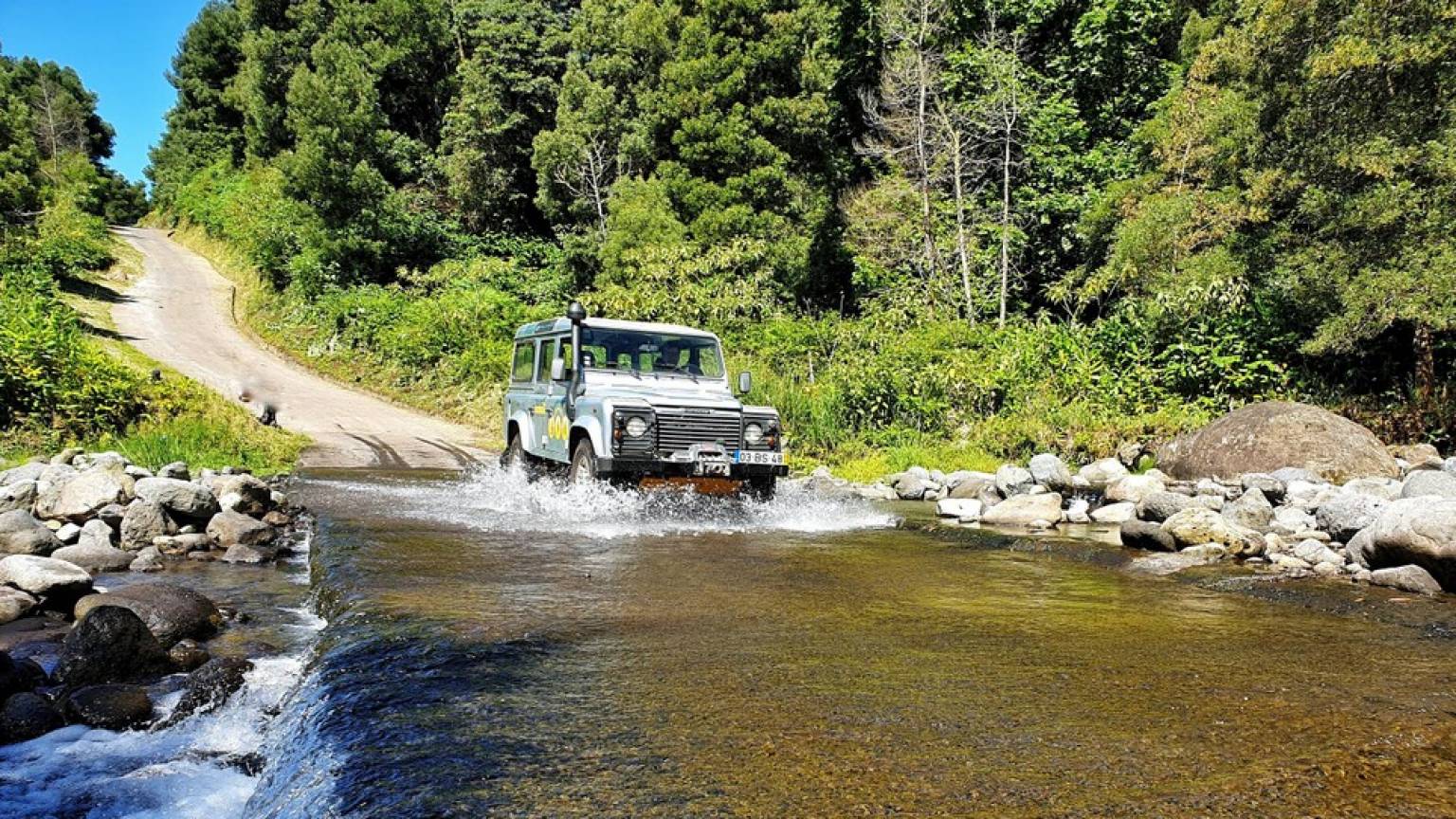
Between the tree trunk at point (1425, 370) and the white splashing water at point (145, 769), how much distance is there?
50.3 feet

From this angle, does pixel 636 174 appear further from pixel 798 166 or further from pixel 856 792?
pixel 856 792

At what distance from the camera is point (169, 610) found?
18.3 ft

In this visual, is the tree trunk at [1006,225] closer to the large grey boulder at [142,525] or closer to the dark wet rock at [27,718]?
the large grey boulder at [142,525]

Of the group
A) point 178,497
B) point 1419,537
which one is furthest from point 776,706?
point 178,497

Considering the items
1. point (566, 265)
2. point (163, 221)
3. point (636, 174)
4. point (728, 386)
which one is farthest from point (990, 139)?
point (163, 221)

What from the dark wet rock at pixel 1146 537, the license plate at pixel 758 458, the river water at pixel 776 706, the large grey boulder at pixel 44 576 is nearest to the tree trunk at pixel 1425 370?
the dark wet rock at pixel 1146 537

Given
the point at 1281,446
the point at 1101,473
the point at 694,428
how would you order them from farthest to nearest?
the point at 1101,473
the point at 1281,446
the point at 694,428

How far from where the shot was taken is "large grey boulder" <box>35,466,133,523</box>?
8.48 m

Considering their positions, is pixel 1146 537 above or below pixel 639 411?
below

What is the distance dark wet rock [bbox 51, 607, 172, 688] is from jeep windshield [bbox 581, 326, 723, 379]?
613 centimetres

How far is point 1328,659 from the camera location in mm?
4516

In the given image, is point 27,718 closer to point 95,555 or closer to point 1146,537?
point 95,555

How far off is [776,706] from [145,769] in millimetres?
2558

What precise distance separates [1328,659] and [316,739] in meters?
4.62
